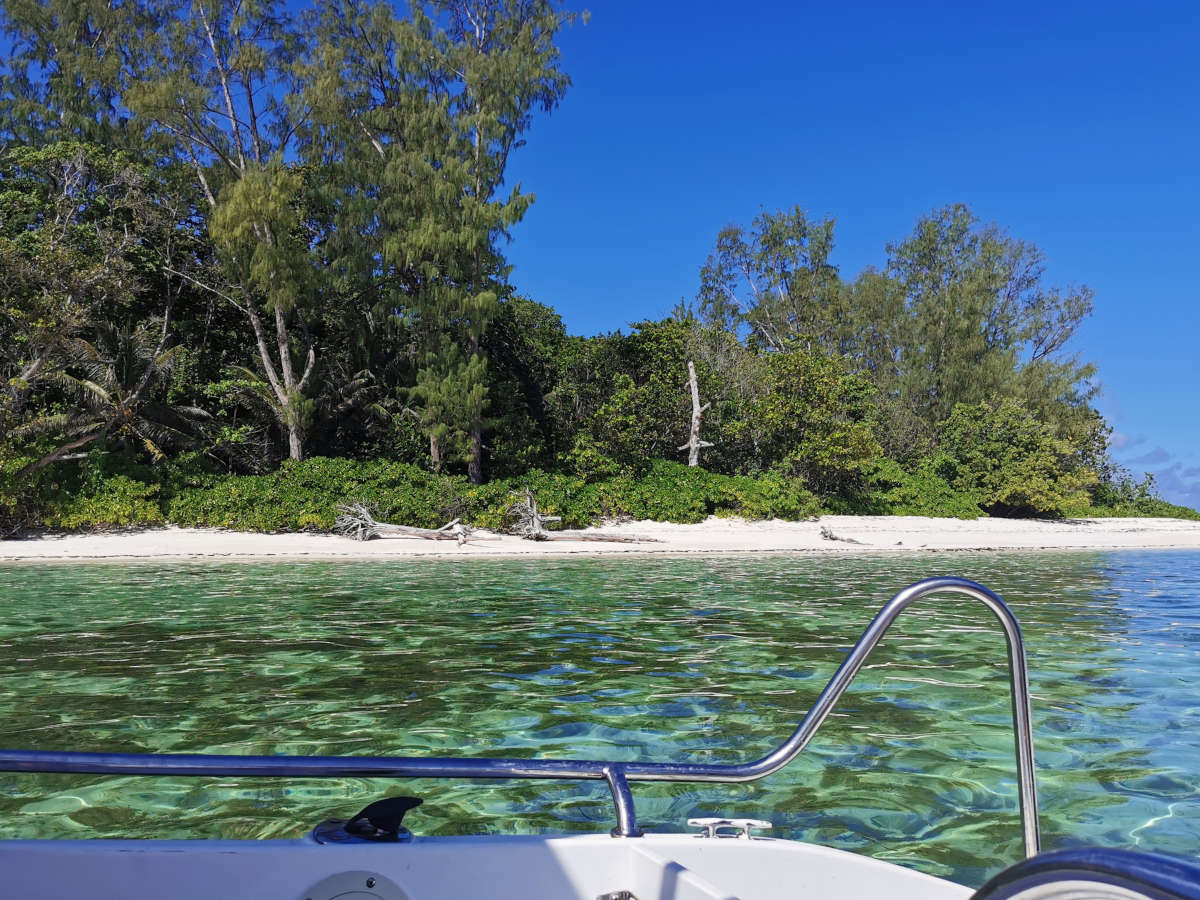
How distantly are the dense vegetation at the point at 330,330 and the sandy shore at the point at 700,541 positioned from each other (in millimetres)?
988

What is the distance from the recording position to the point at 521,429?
24.2m

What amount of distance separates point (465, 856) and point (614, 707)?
136 inches

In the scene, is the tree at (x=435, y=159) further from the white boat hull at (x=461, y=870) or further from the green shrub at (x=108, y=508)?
the white boat hull at (x=461, y=870)

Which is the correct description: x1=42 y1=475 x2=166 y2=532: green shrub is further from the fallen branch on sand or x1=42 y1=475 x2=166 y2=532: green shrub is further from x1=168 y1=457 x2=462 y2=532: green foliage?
the fallen branch on sand

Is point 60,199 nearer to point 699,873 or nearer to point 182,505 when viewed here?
point 182,505

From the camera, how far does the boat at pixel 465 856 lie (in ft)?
4.94

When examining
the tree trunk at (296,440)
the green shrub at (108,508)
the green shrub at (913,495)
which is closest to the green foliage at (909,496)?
the green shrub at (913,495)

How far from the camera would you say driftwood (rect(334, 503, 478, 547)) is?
18406 mm

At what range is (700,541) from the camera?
19.5 meters

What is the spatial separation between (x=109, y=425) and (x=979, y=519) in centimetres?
2654

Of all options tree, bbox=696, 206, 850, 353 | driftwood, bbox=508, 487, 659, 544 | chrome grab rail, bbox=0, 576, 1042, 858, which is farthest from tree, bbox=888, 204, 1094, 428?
chrome grab rail, bbox=0, 576, 1042, 858

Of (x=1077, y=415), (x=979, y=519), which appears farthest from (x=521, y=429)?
(x=1077, y=415)

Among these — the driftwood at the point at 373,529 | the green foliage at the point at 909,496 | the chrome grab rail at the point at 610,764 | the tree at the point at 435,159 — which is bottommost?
the driftwood at the point at 373,529

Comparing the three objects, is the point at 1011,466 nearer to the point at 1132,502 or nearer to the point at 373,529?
the point at 1132,502
